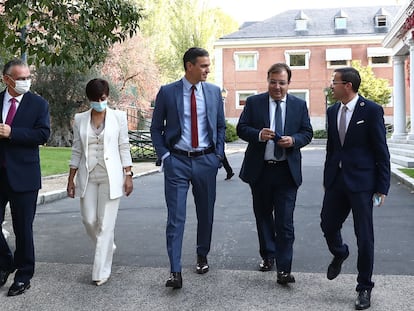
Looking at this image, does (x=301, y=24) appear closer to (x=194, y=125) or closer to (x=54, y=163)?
(x=54, y=163)

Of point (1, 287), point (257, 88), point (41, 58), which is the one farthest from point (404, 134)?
point (257, 88)

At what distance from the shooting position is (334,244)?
4.95 meters

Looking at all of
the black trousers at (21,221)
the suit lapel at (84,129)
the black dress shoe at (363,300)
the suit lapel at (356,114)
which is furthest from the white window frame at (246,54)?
the black dress shoe at (363,300)

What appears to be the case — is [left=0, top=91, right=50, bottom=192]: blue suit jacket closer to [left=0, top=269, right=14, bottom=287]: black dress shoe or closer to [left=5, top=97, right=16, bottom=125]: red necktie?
[left=5, top=97, right=16, bottom=125]: red necktie

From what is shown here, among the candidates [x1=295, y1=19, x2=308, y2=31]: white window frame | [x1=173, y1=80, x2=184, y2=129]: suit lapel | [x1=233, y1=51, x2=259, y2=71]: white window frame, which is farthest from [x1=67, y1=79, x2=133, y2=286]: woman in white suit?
[x1=295, y1=19, x2=308, y2=31]: white window frame

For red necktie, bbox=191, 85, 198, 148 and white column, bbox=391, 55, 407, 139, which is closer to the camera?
red necktie, bbox=191, 85, 198, 148

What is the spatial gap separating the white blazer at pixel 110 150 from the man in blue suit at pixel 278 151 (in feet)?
3.80

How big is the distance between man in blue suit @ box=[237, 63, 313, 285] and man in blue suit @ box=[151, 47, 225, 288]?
34 cm

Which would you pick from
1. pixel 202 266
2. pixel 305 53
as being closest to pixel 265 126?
pixel 202 266

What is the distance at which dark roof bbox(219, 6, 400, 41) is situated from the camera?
159 ft

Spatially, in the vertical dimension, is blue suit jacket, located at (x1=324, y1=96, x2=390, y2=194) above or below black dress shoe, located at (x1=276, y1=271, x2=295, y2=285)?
above

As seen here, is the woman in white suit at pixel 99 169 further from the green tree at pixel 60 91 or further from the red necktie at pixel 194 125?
the green tree at pixel 60 91

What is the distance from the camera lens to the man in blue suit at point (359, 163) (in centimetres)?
448

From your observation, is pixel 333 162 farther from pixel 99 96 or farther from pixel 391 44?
pixel 391 44
